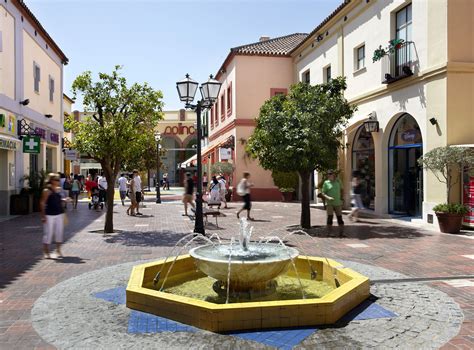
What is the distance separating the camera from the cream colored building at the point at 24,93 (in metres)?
17.5

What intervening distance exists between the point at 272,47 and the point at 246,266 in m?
24.9

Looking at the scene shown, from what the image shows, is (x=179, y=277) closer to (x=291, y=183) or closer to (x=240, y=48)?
(x=291, y=183)

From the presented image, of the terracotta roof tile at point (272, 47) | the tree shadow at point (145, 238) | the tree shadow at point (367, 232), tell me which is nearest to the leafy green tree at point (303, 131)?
the tree shadow at point (367, 232)

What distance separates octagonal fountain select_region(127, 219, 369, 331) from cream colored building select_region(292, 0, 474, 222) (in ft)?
28.0

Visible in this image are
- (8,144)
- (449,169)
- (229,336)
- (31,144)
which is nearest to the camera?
(229,336)

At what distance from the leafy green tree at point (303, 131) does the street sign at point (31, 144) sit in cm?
994

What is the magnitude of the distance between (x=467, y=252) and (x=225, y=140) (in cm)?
2171

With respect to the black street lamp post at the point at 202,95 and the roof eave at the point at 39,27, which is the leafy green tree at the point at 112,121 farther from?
the roof eave at the point at 39,27

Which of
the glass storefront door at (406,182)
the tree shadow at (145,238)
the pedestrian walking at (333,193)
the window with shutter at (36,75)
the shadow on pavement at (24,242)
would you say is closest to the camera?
the shadow on pavement at (24,242)

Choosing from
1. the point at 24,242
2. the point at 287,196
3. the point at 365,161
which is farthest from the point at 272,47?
the point at 24,242

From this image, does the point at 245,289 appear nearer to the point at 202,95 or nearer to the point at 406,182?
the point at 202,95

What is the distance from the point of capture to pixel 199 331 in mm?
4891

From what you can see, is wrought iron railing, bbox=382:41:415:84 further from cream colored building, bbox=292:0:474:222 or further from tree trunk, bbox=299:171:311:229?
tree trunk, bbox=299:171:311:229

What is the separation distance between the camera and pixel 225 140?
3014 centimetres
